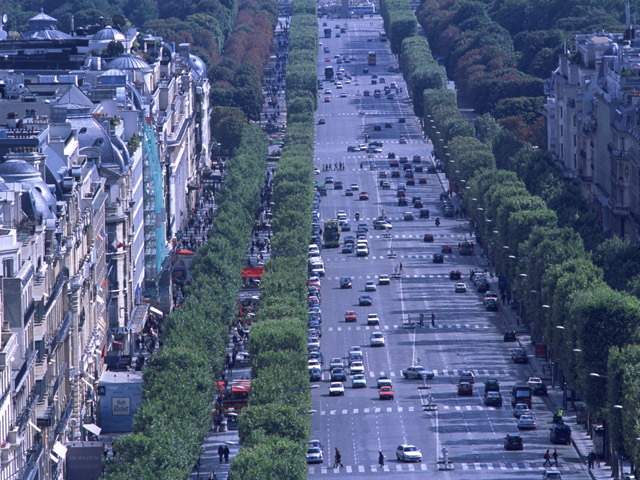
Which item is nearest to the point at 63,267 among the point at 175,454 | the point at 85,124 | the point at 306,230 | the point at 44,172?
the point at 44,172

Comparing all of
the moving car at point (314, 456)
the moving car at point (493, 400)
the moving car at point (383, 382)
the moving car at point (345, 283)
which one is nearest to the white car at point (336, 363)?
the moving car at point (383, 382)

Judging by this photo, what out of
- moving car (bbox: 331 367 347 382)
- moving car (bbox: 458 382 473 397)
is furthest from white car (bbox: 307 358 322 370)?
moving car (bbox: 458 382 473 397)

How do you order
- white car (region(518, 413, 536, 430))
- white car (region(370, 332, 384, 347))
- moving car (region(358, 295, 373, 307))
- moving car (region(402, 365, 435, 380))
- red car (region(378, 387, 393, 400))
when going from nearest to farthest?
1. white car (region(518, 413, 536, 430))
2. red car (region(378, 387, 393, 400))
3. moving car (region(402, 365, 435, 380))
4. white car (region(370, 332, 384, 347))
5. moving car (region(358, 295, 373, 307))

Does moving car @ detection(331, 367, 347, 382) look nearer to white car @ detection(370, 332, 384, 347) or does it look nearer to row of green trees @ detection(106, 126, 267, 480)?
row of green trees @ detection(106, 126, 267, 480)

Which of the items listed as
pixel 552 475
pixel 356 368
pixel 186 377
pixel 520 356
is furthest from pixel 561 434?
pixel 520 356

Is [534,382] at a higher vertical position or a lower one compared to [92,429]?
lower

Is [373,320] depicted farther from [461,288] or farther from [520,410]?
[520,410]
